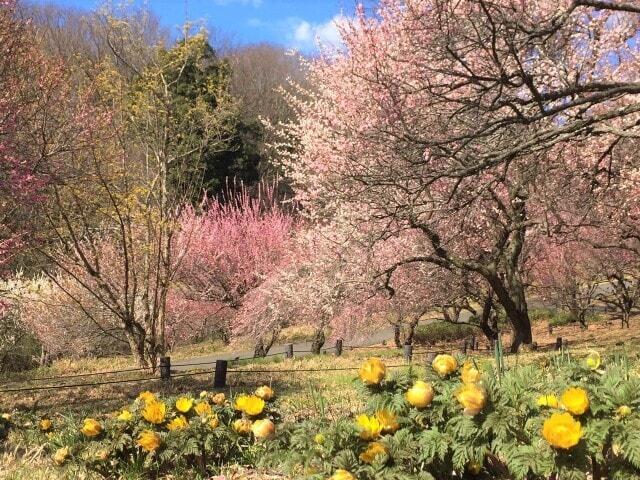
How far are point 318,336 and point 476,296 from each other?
5.22 m

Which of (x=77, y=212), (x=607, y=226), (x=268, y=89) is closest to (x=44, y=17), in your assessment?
(x=268, y=89)

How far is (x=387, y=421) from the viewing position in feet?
6.16

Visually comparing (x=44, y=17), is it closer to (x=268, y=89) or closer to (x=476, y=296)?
(x=268, y=89)

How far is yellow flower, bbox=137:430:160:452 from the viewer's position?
2.32 m

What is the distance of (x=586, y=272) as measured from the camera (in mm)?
17688

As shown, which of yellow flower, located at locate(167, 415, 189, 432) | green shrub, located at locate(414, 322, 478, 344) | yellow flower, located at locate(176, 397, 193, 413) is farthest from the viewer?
green shrub, located at locate(414, 322, 478, 344)

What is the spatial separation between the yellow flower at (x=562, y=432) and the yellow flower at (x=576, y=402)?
0.28ft

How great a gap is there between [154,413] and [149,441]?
0.15 m

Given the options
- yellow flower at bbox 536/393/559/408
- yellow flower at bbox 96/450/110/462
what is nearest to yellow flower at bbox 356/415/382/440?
yellow flower at bbox 536/393/559/408

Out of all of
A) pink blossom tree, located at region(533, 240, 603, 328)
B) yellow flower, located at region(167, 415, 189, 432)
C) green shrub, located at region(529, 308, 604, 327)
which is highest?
pink blossom tree, located at region(533, 240, 603, 328)

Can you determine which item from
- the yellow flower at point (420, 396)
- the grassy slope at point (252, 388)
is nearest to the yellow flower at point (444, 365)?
the yellow flower at point (420, 396)

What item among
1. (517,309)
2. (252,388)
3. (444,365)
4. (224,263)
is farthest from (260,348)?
(444,365)

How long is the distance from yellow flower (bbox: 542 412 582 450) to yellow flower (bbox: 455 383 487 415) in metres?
0.22

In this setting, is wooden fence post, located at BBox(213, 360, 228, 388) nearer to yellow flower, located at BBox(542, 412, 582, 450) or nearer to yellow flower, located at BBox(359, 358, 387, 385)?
yellow flower, located at BBox(359, 358, 387, 385)
